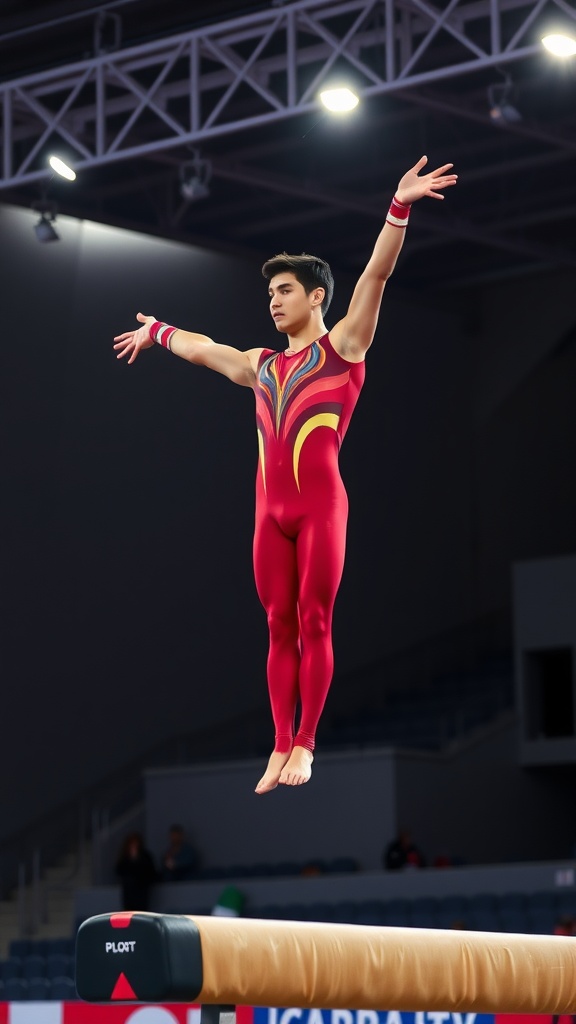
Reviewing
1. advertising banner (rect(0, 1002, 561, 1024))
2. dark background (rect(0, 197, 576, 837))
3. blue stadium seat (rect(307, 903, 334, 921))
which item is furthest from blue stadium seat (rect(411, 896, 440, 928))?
advertising banner (rect(0, 1002, 561, 1024))

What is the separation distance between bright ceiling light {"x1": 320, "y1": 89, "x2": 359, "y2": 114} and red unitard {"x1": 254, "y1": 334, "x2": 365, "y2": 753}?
280 inches

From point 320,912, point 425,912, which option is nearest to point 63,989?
point 320,912

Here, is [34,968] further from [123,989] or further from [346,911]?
[123,989]

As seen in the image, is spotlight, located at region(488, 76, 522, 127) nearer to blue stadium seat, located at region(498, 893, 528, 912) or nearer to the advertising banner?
blue stadium seat, located at region(498, 893, 528, 912)

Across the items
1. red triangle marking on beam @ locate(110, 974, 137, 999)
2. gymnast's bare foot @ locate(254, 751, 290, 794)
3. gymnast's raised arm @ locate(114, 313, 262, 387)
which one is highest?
gymnast's raised arm @ locate(114, 313, 262, 387)

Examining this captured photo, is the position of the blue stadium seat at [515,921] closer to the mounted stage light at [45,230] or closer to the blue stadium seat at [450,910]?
the blue stadium seat at [450,910]

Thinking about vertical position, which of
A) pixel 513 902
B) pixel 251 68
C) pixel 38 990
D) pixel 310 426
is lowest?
pixel 38 990

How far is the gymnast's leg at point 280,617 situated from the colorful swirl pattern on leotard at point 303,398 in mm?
181

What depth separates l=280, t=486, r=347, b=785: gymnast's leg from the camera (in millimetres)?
4977

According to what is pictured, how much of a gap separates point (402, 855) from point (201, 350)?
10.6m

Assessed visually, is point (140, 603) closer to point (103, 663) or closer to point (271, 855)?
point (103, 663)

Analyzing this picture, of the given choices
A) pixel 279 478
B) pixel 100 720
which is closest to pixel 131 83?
pixel 100 720

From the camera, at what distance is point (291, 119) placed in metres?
16.0

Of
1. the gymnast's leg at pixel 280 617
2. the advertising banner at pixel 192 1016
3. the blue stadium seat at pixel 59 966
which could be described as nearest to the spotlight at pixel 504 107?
the advertising banner at pixel 192 1016
